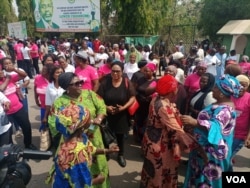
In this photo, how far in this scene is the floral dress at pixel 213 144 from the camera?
2451 millimetres

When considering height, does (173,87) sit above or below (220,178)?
above

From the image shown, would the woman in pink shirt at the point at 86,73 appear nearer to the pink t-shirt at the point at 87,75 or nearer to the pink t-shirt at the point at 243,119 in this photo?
the pink t-shirt at the point at 87,75

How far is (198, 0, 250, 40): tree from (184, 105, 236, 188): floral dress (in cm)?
1614

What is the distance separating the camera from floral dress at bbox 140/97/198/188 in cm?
272

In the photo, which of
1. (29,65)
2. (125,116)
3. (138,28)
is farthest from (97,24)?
(125,116)

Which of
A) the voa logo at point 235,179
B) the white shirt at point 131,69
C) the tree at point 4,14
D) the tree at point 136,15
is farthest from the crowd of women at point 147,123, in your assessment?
the tree at point 4,14

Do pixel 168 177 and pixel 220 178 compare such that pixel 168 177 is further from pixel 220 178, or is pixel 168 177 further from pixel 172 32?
pixel 172 32

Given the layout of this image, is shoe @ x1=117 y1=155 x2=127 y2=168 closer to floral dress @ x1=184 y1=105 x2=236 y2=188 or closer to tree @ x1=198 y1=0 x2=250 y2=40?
floral dress @ x1=184 y1=105 x2=236 y2=188

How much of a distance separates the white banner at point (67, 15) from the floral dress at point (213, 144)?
17480 mm

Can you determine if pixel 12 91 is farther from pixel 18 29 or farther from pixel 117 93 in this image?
pixel 18 29

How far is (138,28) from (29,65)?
29.6 feet

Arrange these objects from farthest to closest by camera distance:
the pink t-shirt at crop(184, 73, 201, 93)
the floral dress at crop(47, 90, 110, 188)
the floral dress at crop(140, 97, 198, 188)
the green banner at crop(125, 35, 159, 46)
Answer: the green banner at crop(125, 35, 159, 46)
the pink t-shirt at crop(184, 73, 201, 93)
the floral dress at crop(47, 90, 110, 188)
the floral dress at crop(140, 97, 198, 188)

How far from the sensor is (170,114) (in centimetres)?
271

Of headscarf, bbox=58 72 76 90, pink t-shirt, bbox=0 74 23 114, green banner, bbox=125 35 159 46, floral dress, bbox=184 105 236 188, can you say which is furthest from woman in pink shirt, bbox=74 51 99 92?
green banner, bbox=125 35 159 46
